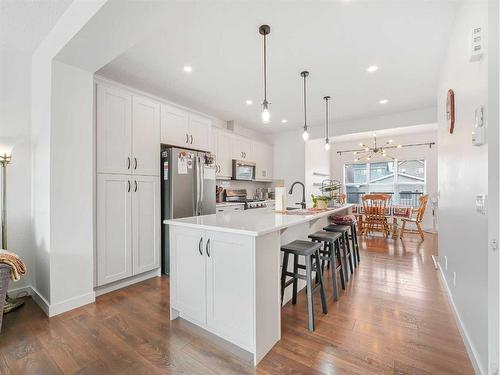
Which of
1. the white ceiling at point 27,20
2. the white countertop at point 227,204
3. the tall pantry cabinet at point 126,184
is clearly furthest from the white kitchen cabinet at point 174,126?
the white ceiling at point 27,20

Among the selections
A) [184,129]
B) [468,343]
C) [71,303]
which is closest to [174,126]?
[184,129]

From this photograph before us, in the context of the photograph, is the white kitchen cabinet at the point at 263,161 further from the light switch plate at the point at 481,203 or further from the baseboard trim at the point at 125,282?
the light switch plate at the point at 481,203

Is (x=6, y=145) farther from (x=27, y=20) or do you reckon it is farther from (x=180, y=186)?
(x=180, y=186)

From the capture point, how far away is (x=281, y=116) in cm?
492

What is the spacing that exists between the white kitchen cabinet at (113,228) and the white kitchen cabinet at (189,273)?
107 centimetres

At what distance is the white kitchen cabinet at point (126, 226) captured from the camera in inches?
102

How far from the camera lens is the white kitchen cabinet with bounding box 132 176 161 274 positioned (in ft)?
9.46

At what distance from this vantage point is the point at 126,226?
2793 millimetres

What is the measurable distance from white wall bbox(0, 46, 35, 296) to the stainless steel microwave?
3.17m

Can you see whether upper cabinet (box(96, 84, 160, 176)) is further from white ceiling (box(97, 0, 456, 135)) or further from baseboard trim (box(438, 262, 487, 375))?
baseboard trim (box(438, 262, 487, 375))

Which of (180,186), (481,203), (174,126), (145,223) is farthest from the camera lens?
(174,126)

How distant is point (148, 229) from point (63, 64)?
6.30ft

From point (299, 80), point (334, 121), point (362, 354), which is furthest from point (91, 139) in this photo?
point (334, 121)

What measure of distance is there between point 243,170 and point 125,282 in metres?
3.09
